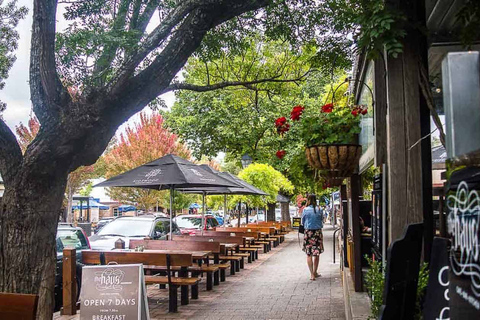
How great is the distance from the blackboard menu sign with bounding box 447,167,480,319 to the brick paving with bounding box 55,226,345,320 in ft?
21.1

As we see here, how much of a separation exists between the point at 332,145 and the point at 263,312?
3.81 metres

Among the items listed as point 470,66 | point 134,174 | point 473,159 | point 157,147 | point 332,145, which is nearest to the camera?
point 470,66

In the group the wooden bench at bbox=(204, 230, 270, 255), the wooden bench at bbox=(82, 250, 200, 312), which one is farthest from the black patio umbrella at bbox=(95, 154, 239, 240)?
the wooden bench at bbox=(204, 230, 270, 255)

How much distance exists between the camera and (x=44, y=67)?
20.3 feet

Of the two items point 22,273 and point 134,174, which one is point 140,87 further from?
point 134,174

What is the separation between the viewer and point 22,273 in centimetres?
581

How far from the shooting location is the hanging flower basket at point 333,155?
5527 mm

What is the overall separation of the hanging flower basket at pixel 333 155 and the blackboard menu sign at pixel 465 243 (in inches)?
147

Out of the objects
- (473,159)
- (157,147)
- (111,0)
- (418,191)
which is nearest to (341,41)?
(111,0)

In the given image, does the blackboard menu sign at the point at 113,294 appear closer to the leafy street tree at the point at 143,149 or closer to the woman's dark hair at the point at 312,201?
the woman's dark hair at the point at 312,201

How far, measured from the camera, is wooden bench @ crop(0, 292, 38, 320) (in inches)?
151

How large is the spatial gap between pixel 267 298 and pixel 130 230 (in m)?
5.23

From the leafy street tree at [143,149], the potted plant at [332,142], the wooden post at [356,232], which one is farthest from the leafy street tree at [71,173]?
the potted plant at [332,142]

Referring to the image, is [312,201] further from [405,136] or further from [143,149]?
[143,149]
